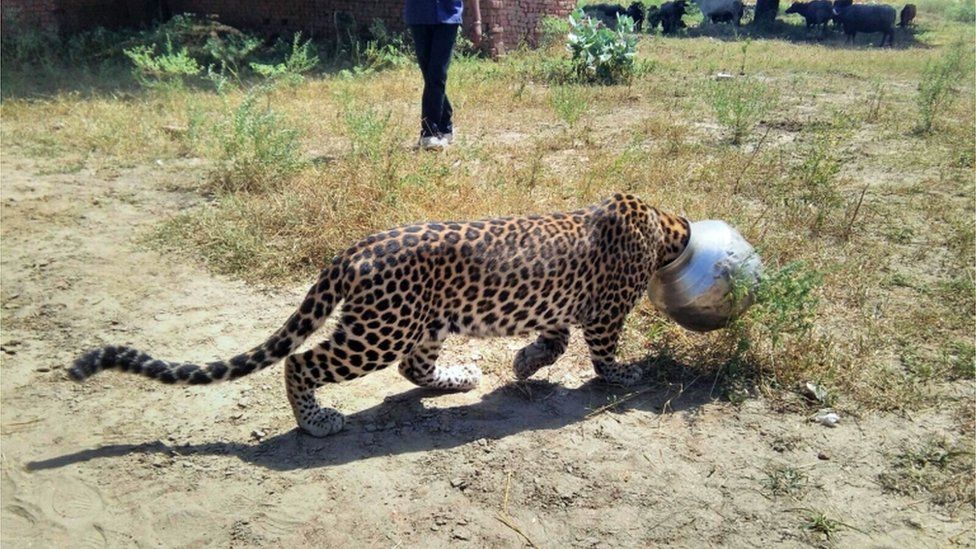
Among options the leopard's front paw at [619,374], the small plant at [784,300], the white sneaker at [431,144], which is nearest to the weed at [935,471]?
the small plant at [784,300]

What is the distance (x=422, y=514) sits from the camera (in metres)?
3.85

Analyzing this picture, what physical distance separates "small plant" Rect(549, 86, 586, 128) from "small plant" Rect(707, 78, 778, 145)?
5.59ft

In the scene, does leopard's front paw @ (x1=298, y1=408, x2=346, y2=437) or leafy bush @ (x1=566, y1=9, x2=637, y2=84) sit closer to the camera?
leopard's front paw @ (x1=298, y1=408, x2=346, y2=437)

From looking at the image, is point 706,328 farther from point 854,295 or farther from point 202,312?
point 202,312

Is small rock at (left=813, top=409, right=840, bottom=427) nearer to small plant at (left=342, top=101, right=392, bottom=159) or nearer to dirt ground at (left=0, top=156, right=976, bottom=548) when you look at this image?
dirt ground at (left=0, top=156, right=976, bottom=548)

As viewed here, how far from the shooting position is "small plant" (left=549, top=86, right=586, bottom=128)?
31.5 ft

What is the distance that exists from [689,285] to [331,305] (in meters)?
2.13

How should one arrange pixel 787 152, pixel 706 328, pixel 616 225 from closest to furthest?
pixel 616 225, pixel 706 328, pixel 787 152

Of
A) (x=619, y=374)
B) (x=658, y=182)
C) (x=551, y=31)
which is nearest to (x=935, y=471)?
(x=619, y=374)

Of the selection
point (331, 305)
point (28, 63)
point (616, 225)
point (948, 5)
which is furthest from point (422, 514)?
point (948, 5)

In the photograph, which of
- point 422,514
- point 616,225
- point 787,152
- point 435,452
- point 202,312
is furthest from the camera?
point 787,152

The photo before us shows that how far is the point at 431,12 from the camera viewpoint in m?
8.70

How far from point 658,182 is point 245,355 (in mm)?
4878

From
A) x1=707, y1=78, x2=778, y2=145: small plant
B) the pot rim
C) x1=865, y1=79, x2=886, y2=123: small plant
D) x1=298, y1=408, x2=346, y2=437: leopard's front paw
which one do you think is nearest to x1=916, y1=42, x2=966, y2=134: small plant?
x1=865, y1=79, x2=886, y2=123: small plant
